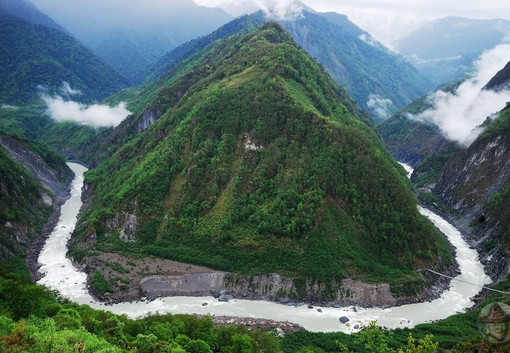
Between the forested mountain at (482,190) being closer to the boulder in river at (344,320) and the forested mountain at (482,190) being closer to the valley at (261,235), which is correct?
the valley at (261,235)

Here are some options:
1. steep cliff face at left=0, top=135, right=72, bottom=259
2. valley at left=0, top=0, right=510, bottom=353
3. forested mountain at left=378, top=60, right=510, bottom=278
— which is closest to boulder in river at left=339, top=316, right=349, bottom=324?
valley at left=0, top=0, right=510, bottom=353

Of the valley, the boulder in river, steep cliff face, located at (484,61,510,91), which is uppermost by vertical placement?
steep cliff face, located at (484,61,510,91)

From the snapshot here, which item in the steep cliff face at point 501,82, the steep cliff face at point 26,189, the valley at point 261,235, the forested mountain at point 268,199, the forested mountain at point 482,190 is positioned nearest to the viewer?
the valley at point 261,235

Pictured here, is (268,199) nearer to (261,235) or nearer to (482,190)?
(261,235)

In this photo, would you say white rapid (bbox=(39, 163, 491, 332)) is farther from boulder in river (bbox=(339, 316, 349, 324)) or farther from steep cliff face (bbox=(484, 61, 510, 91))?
steep cliff face (bbox=(484, 61, 510, 91))

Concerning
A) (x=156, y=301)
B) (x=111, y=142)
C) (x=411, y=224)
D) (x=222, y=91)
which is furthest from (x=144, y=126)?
(x=411, y=224)

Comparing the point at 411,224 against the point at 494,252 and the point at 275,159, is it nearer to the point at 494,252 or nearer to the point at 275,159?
the point at 494,252

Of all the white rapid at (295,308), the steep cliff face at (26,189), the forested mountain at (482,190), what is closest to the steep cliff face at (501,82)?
the forested mountain at (482,190)
